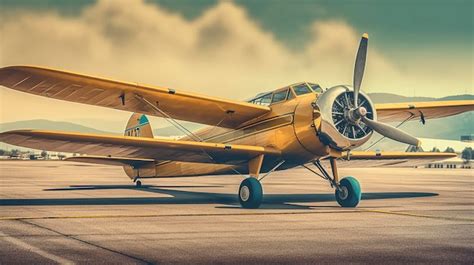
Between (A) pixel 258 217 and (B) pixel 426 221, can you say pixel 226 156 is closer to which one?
(A) pixel 258 217

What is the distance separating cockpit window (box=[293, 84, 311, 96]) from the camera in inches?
628

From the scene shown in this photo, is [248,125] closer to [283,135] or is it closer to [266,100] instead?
[266,100]

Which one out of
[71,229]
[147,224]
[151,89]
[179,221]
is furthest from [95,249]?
[151,89]

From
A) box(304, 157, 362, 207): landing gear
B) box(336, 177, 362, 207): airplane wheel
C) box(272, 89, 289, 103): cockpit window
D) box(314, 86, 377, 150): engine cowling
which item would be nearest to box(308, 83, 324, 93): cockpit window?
box(272, 89, 289, 103): cockpit window

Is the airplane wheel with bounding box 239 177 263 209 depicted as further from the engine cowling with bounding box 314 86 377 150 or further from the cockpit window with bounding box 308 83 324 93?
the cockpit window with bounding box 308 83 324 93

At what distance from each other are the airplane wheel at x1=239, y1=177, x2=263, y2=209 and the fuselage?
1564 millimetres

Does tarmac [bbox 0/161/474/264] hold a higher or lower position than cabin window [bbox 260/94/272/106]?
lower

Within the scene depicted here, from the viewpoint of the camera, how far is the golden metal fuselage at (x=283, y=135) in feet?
50.2

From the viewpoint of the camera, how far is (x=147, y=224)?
10852mm

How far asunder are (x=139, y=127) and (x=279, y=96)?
10.5 m

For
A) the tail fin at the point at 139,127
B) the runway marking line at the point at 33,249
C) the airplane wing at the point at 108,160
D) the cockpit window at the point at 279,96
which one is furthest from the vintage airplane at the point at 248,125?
the tail fin at the point at 139,127

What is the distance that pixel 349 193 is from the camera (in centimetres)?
1575

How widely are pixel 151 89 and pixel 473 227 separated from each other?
29.0ft

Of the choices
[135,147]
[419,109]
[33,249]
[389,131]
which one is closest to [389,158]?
[419,109]
